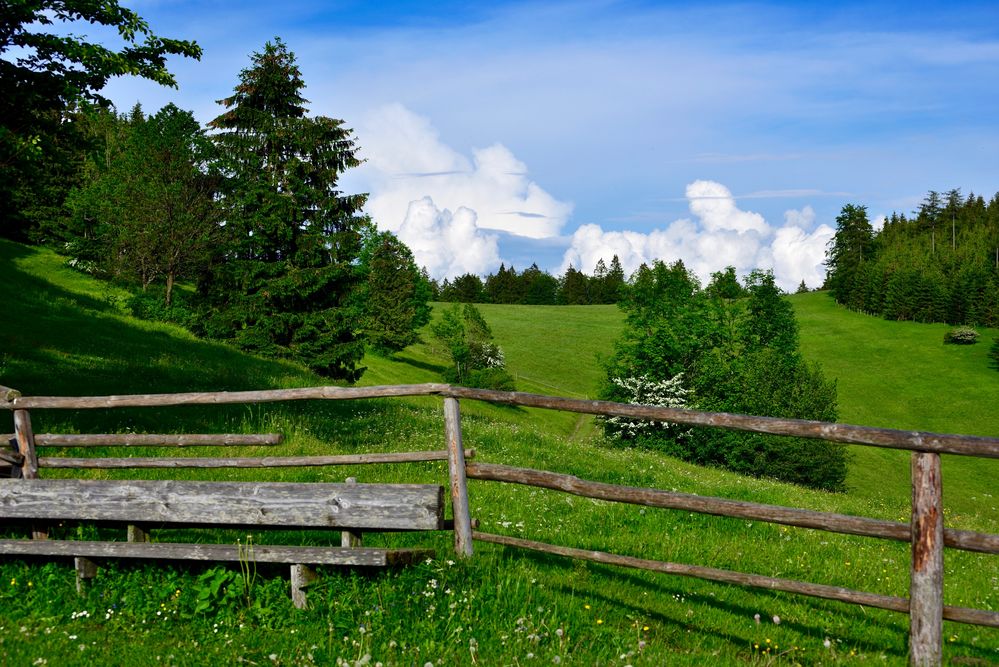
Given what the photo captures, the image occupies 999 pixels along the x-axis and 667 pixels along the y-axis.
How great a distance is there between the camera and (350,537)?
6.74 metres

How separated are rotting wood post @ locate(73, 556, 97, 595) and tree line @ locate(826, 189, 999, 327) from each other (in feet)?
391

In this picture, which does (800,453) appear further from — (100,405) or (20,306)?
(100,405)

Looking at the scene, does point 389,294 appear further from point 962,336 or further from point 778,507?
point 962,336

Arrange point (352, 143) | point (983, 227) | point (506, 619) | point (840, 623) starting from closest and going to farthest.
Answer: point (506, 619) → point (840, 623) → point (352, 143) → point (983, 227)

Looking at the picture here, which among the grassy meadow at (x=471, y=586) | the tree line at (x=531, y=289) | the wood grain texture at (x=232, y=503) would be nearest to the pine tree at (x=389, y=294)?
the grassy meadow at (x=471, y=586)

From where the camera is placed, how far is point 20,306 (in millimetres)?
25641

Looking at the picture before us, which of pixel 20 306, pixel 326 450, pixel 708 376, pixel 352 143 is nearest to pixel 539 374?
pixel 708 376

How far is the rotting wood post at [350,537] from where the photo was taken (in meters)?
6.67

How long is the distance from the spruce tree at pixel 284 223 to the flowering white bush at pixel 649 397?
22.3 metres

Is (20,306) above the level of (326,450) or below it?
above

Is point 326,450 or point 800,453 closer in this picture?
point 326,450

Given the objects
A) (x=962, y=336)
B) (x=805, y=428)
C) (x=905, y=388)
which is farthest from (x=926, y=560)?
(x=962, y=336)

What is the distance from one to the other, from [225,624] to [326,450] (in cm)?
826

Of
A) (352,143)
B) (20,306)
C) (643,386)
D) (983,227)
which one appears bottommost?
(643,386)
